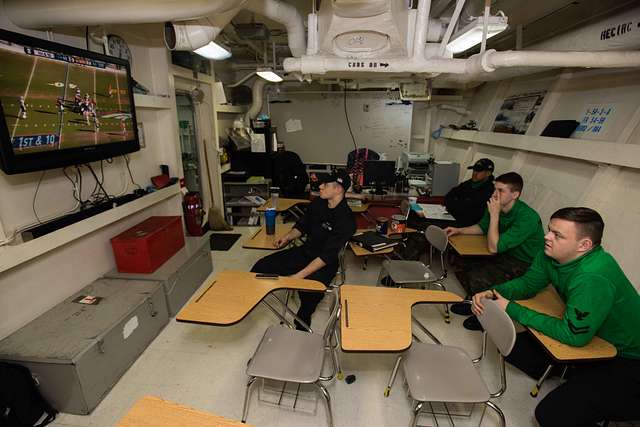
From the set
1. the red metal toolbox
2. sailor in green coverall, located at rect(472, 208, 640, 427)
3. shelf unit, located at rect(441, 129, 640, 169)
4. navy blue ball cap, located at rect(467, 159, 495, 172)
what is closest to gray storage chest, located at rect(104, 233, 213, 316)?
the red metal toolbox

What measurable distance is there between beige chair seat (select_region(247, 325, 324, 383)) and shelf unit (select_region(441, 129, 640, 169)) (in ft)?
8.64

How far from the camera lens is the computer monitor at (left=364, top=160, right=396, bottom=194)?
4137mm

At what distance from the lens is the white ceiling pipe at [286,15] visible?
246 cm

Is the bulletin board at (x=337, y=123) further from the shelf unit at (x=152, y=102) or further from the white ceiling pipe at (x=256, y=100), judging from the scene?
the shelf unit at (x=152, y=102)

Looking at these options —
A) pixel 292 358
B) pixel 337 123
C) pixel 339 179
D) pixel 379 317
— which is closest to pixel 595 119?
pixel 339 179

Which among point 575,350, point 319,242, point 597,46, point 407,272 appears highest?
point 597,46

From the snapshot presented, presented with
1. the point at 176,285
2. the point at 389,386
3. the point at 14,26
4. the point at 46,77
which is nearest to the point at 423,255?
the point at 389,386

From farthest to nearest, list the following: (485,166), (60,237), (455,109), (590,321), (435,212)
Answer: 1. (455,109)
2. (435,212)
3. (485,166)
4. (60,237)
5. (590,321)

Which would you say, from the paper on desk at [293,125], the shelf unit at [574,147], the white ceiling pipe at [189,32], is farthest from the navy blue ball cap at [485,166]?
the paper on desk at [293,125]

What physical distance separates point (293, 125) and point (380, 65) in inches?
150

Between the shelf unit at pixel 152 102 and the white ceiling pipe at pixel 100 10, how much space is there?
34.9 inches

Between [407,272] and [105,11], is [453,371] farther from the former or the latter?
[105,11]

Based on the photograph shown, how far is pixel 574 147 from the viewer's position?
9.21 feet

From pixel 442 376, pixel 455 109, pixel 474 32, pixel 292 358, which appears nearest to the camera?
pixel 442 376
